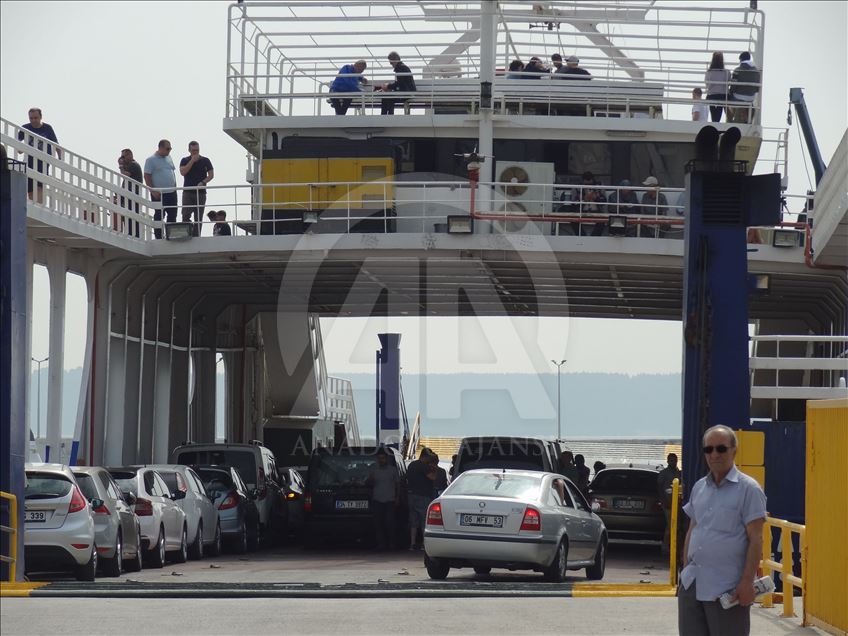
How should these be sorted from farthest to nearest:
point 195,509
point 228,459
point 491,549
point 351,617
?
1. point 228,459
2. point 195,509
3. point 491,549
4. point 351,617

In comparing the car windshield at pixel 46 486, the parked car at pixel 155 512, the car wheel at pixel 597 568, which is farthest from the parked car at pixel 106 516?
the car wheel at pixel 597 568

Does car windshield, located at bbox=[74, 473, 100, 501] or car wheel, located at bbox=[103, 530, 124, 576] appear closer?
car windshield, located at bbox=[74, 473, 100, 501]

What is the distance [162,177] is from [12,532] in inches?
530

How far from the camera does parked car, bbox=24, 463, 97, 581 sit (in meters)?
16.5

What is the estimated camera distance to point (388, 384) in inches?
1538

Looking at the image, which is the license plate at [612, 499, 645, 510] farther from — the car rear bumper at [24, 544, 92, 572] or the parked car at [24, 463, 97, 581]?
the car rear bumper at [24, 544, 92, 572]

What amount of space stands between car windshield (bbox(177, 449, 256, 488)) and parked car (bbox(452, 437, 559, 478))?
164 inches

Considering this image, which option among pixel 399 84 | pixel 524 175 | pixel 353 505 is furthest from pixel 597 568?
pixel 399 84

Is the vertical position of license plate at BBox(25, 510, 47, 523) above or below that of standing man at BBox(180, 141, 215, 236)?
below

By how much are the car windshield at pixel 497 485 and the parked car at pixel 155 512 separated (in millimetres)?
4579

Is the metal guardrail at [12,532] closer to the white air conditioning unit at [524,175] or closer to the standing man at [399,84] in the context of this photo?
the white air conditioning unit at [524,175]

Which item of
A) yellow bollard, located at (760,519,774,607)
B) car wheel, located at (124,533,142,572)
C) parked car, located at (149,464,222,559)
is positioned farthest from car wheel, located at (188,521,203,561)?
yellow bollard, located at (760,519,774,607)

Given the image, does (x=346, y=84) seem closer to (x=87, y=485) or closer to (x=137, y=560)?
(x=137, y=560)

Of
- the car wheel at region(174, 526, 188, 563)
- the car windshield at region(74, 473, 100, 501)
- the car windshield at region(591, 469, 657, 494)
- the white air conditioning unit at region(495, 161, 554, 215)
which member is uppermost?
the white air conditioning unit at region(495, 161, 554, 215)
